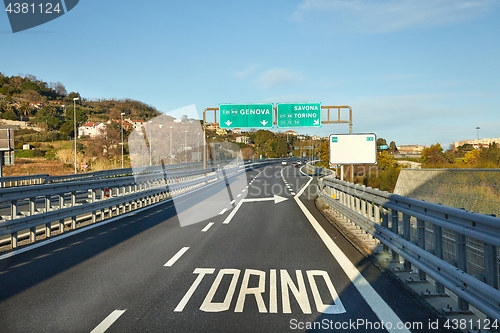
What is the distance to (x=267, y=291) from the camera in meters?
6.31

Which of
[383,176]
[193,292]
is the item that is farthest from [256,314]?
[383,176]

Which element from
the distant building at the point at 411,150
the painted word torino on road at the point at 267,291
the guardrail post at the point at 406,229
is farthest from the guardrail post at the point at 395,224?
the distant building at the point at 411,150

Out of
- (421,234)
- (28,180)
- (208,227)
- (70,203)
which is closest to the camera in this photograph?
(421,234)

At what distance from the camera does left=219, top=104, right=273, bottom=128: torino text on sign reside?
33938mm

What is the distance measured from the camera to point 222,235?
37.5ft

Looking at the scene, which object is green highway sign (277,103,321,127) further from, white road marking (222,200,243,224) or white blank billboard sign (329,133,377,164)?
white road marking (222,200,243,224)

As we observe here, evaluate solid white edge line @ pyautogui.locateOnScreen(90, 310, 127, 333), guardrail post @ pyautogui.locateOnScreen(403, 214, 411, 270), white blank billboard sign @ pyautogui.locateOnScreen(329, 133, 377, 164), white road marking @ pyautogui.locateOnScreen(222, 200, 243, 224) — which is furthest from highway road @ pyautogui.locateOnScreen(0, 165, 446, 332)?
white blank billboard sign @ pyautogui.locateOnScreen(329, 133, 377, 164)

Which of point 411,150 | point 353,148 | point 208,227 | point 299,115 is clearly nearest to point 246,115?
point 299,115

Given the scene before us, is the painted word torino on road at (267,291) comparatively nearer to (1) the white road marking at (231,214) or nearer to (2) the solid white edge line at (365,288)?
(2) the solid white edge line at (365,288)

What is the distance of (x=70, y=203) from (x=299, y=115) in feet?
66.8

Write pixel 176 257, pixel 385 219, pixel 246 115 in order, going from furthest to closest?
pixel 246 115, pixel 385 219, pixel 176 257

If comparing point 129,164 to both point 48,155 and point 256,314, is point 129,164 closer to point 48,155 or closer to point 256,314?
point 48,155

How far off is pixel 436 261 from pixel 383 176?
34.5 m

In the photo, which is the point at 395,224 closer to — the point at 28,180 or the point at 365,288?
Result: the point at 365,288
